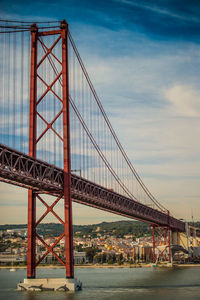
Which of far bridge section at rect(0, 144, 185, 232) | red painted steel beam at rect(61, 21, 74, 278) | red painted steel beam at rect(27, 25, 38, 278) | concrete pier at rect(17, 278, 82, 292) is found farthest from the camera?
red painted steel beam at rect(27, 25, 38, 278)

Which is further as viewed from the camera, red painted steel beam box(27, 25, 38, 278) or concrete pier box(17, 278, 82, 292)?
red painted steel beam box(27, 25, 38, 278)

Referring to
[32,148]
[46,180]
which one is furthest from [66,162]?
[32,148]

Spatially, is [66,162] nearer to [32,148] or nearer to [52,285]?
[32,148]

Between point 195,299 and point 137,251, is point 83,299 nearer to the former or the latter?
point 195,299

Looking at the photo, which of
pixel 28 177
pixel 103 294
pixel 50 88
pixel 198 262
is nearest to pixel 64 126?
pixel 50 88

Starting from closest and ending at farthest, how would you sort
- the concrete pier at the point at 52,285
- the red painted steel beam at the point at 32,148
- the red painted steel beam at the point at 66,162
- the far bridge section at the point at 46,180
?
the far bridge section at the point at 46,180 < the concrete pier at the point at 52,285 < the red painted steel beam at the point at 66,162 < the red painted steel beam at the point at 32,148

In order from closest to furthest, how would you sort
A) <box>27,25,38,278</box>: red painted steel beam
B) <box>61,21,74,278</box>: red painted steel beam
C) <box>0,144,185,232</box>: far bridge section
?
<box>0,144,185,232</box>: far bridge section, <box>61,21,74,278</box>: red painted steel beam, <box>27,25,38,278</box>: red painted steel beam

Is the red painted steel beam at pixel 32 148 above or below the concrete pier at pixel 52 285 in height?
above

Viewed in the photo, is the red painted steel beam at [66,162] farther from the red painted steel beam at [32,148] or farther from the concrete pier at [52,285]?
the red painted steel beam at [32,148]

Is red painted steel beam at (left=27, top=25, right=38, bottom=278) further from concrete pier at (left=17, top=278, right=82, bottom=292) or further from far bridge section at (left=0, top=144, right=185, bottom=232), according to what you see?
far bridge section at (left=0, top=144, right=185, bottom=232)

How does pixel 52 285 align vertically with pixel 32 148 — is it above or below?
below

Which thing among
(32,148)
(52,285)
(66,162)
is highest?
(32,148)
